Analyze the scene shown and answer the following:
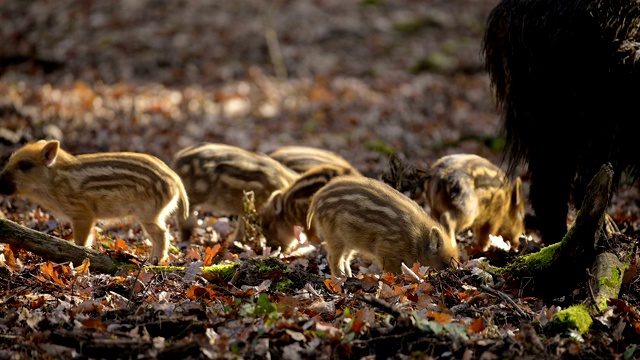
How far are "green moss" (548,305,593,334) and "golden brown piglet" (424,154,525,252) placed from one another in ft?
7.17

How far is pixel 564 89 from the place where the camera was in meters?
5.74

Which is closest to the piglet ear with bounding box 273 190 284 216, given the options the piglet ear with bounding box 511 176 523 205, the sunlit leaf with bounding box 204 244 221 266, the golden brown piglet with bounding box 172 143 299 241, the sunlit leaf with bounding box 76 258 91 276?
the golden brown piglet with bounding box 172 143 299 241

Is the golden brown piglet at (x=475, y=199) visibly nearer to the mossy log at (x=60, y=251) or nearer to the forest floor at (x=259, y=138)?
the forest floor at (x=259, y=138)

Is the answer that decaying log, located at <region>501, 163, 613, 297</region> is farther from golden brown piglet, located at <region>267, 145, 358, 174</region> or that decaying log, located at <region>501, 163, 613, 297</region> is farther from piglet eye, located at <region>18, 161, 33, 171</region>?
piglet eye, located at <region>18, 161, 33, 171</region>

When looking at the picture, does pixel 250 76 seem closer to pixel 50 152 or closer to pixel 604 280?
pixel 50 152

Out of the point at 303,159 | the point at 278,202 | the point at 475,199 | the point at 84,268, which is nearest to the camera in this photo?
the point at 84,268

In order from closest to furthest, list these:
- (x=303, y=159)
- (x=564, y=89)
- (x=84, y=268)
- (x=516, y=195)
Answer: (x=84, y=268) < (x=564, y=89) < (x=516, y=195) < (x=303, y=159)

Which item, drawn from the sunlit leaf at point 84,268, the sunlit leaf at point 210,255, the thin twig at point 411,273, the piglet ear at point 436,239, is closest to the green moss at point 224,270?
the sunlit leaf at point 210,255

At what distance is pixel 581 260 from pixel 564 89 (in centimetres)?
150

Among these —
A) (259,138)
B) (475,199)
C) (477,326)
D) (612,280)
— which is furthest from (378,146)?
(477,326)

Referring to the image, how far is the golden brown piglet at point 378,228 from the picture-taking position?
568 centimetres

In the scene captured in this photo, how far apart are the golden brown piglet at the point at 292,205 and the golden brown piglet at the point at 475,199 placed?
0.83 metres

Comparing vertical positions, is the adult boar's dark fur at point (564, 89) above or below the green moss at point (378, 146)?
above

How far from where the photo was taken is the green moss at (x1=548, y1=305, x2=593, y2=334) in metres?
4.18
